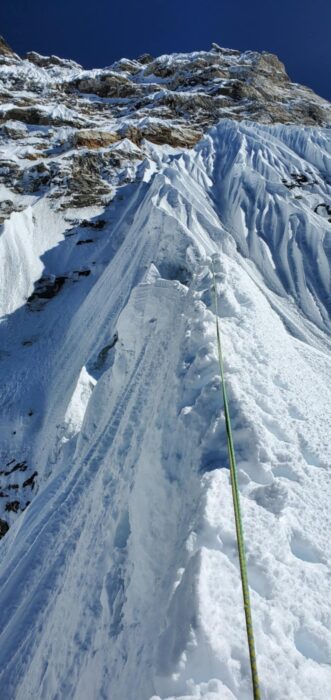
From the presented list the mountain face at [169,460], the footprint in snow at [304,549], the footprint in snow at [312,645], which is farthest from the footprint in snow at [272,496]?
the footprint in snow at [312,645]

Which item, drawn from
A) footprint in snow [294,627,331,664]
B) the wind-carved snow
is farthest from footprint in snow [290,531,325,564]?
footprint in snow [294,627,331,664]

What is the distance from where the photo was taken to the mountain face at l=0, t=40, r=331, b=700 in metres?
2.73

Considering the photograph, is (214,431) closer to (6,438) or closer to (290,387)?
(290,387)

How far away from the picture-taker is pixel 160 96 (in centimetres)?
5466

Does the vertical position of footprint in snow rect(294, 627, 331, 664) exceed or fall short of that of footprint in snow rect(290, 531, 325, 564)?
it falls short

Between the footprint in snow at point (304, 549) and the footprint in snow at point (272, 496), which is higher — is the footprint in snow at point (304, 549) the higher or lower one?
the lower one

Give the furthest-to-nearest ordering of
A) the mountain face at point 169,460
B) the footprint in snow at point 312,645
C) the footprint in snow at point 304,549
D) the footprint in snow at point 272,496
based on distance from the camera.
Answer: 1. the footprint in snow at point 272,496
2. the footprint in snow at point 304,549
3. the mountain face at point 169,460
4. the footprint in snow at point 312,645

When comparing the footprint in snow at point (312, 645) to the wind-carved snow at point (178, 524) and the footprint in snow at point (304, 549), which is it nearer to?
the wind-carved snow at point (178, 524)

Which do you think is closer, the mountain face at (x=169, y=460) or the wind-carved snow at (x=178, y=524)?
the wind-carved snow at (x=178, y=524)

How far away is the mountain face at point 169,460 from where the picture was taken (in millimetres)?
2729

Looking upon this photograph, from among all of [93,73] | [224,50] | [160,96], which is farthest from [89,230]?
[224,50]

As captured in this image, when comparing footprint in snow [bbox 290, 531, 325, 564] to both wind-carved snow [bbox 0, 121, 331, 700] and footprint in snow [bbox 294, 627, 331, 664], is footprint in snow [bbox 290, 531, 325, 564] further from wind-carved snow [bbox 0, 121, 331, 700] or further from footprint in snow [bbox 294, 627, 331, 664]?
footprint in snow [bbox 294, 627, 331, 664]

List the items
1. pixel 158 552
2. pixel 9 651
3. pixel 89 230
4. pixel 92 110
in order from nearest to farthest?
pixel 158 552, pixel 9 651, pixel 89 230, pixel 92 110

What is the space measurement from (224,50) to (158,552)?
95.0m
